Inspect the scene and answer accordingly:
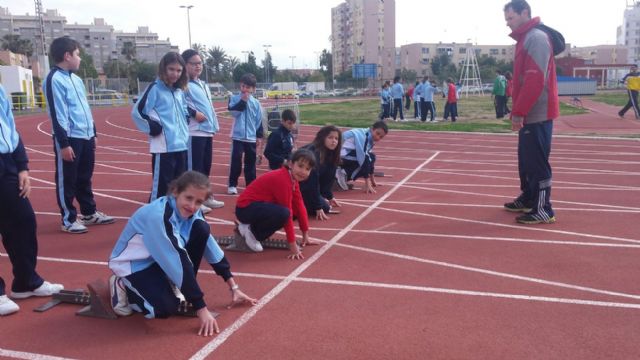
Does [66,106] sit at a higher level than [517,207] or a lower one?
higher

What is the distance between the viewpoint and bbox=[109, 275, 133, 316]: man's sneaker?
3643mm

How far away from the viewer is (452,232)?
224 inches

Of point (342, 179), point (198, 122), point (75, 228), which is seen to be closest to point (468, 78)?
point (342, 179)

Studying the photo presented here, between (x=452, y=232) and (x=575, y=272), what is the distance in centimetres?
147

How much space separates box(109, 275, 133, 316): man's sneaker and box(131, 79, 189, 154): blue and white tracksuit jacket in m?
2.15

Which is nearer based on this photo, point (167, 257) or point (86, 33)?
point (167, 257)

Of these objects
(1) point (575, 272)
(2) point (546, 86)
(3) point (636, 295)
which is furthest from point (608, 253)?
(2) point (546, 86)

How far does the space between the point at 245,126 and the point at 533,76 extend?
12.1ft

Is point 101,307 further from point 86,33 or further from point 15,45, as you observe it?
point 86,33

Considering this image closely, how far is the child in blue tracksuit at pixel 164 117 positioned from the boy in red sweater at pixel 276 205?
1005 millimetres

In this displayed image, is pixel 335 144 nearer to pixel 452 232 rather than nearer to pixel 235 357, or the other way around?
pixel 452 232

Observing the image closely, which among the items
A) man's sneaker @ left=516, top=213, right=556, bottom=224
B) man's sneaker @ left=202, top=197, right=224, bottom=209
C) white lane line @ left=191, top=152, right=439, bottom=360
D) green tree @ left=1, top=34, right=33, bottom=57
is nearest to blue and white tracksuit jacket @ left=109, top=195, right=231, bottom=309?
white lane line @ left=191, top=152, right=439, bottom=360

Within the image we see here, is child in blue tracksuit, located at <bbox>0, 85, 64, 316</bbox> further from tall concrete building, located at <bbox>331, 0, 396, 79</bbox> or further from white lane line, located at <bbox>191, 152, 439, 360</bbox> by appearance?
tall concrete building, located at <bbox>331, 0, 396, 79</bbox>

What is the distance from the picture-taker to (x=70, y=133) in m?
5.71
